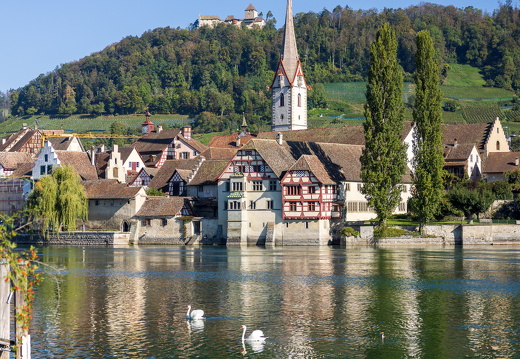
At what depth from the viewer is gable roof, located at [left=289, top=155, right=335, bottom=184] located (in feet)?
276

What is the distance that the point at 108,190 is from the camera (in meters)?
96.0

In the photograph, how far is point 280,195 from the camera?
86.1 meters

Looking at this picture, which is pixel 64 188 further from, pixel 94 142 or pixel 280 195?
pixel 94 142

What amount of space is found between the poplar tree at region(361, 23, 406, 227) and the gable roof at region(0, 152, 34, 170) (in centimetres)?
5315

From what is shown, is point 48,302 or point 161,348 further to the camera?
point 48,302

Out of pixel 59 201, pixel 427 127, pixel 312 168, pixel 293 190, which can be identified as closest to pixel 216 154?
pixel 59 201

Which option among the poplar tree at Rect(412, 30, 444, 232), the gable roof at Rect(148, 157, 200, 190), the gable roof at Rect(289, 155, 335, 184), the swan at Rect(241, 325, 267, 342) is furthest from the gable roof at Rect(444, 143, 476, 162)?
the swan at Rect(241, 325, 267, 342)

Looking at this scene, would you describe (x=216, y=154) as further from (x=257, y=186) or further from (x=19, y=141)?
(x=19, y=141)

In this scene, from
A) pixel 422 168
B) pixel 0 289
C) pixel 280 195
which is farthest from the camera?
pixel 280 195

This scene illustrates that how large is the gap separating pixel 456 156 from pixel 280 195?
88.4ft

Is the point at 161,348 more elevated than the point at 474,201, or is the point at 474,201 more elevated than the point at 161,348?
the point at 474,201

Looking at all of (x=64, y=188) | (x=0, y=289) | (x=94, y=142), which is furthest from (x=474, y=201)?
(x=94, y=142)

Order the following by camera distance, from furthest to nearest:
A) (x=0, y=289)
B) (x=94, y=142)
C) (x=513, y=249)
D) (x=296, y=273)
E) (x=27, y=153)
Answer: (x=94, y=142) → (x=27, y=153) → (x=513, y=249) → (x=296, y=273) → (x=0, y=289)

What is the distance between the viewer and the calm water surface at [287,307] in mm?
30359
